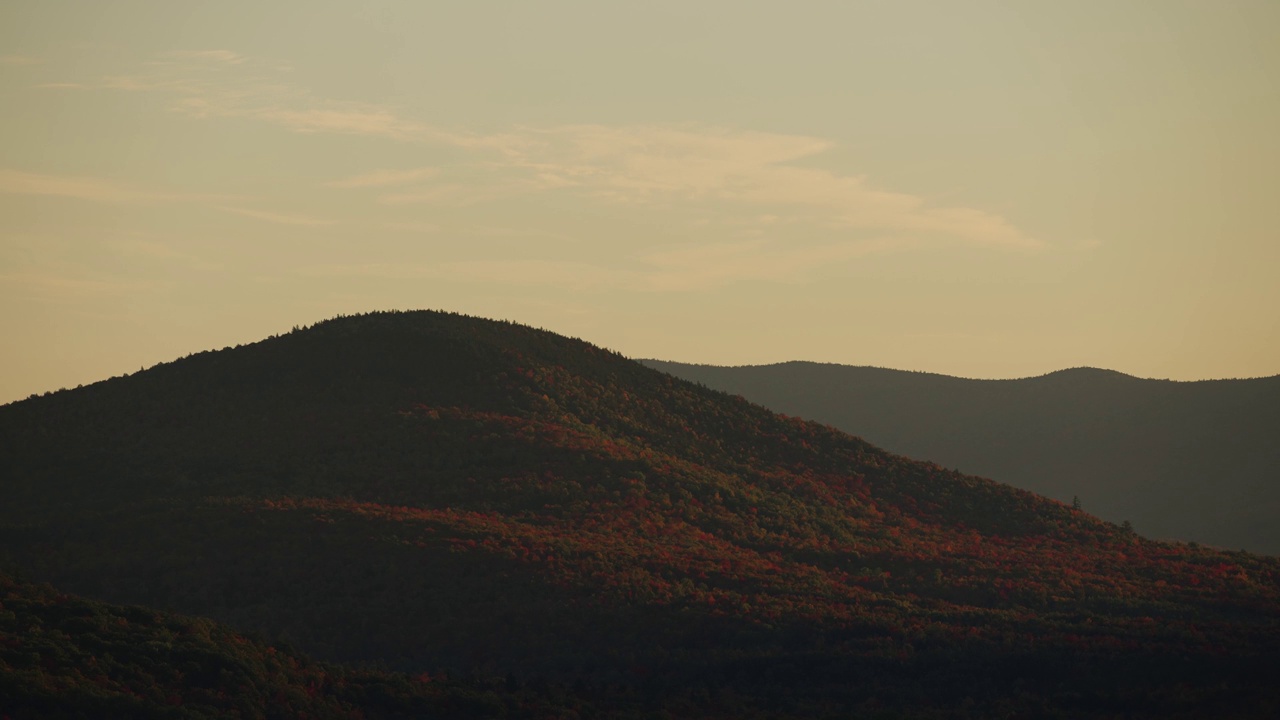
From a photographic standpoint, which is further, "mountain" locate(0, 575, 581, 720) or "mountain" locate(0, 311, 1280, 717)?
"mountain" locate(0, 311, 1280, 717)

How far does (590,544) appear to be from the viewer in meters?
56.2

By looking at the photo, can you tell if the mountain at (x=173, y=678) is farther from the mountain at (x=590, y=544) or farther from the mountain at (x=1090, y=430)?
the mountain at (x=1090, y=430)

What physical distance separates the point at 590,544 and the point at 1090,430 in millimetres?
120873

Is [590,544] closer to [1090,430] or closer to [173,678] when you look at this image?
[173,678]

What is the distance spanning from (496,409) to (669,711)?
3807cm

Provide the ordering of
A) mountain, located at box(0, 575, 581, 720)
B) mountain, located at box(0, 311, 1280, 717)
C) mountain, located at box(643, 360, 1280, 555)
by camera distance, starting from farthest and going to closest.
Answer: mountain, located at box(643, 360, 1280, 555) → mountain, located at box(0, 311, 1280, 717) → mountain, located at box(0, 575, 581, 720)

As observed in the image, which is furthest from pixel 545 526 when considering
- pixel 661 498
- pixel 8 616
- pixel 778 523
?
pixel 8 616

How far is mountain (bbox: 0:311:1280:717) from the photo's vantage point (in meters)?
42.3

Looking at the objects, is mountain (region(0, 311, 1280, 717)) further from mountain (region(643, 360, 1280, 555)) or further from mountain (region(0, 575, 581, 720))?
mountain (region(643, 360, 1280, 555))

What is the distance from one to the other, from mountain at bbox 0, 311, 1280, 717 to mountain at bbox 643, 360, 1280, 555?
229ft

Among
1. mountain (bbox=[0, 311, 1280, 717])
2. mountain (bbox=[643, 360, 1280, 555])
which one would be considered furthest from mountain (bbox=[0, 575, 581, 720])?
mountain (bbox=[643, 360, 1280, 555])

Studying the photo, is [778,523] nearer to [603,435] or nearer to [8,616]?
[603,435]

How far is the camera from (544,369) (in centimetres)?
7931

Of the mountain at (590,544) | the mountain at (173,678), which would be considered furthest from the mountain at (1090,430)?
the mountain at (173,678)
